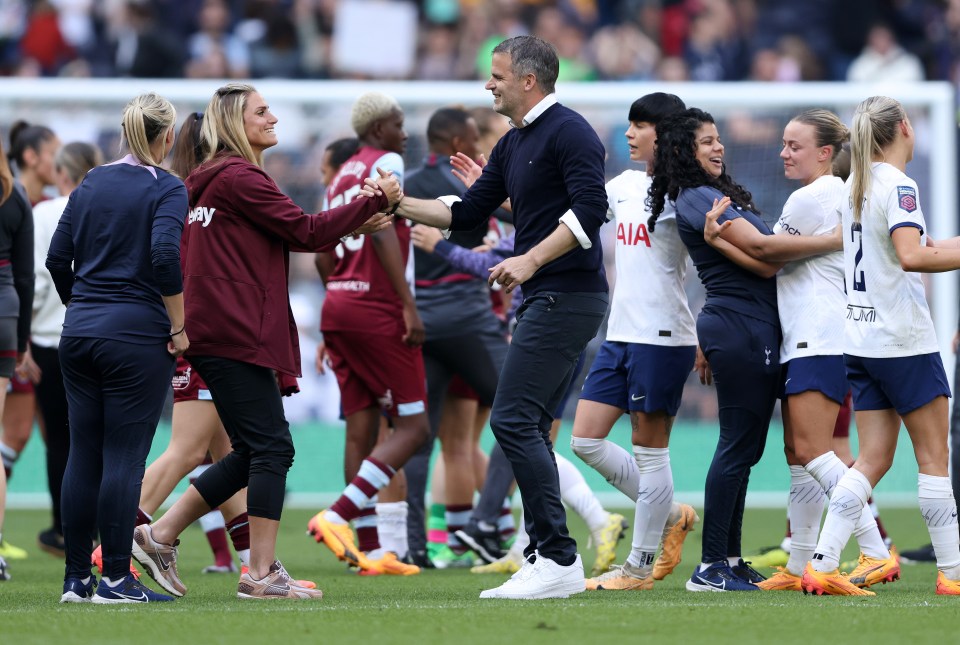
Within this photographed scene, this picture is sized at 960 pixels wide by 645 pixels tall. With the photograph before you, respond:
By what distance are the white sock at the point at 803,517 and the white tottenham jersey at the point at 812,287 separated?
67 centimetres

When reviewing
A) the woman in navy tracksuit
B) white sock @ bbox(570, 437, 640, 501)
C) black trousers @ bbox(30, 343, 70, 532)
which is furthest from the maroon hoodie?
black trousers @ bbox(30, 343, 70, 532)

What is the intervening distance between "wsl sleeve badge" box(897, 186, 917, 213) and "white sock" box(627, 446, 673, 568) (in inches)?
62.7

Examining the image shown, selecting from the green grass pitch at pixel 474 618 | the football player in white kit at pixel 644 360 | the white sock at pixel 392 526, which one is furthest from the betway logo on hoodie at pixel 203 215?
the white sock at pixel 392 526

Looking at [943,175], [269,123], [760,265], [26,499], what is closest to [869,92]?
[943,175]

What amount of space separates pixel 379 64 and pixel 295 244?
33.3 feet

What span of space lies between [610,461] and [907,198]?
1915 millimetres

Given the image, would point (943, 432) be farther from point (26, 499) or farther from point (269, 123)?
point (26, 499)

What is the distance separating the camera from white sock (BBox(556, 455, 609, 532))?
771cm

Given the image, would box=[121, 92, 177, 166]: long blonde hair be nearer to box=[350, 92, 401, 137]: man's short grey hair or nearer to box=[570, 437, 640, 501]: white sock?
box=[350, 92, 401, 137]: man's short grey hair

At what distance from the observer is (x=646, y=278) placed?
6.87 meters

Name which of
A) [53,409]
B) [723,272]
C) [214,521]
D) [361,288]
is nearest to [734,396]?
[723,272]

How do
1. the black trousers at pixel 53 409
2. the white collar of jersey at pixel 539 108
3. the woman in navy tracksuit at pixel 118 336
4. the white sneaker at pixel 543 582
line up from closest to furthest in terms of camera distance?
1. the woman in navy tracksuit at pixel 118 336
2. the white sneaker at pixel 543 582
3. the white collar of jersey at pixel 539 108
4. the black trousers at pixel 53 409

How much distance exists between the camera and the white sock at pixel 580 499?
25.3ft

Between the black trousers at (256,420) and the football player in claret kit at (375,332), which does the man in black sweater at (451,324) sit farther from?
the black trousers at (256,420)
